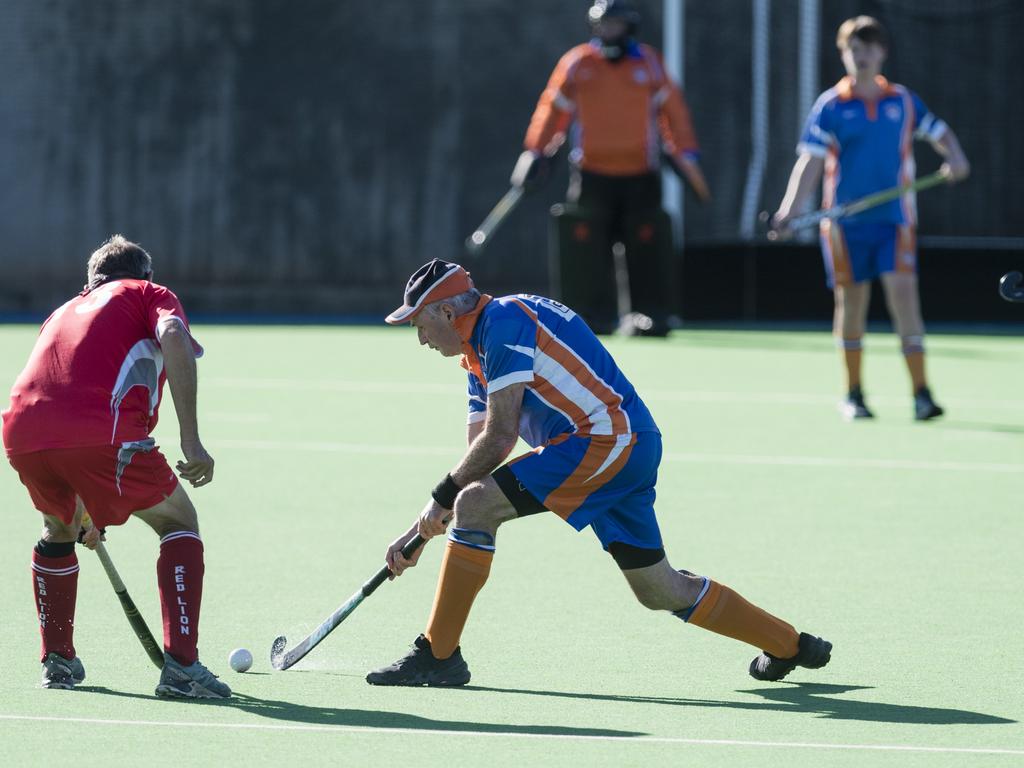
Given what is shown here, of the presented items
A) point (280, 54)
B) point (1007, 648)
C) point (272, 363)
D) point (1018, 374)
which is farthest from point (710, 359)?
point (1007, 648)

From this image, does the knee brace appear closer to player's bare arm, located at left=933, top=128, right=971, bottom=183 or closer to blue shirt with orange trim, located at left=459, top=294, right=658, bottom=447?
blue shirt with orange trim, located at left=459, top=294, right=658, bottom=447

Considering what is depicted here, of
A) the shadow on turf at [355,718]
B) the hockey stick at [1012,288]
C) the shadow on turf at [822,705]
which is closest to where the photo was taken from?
the shadow on turf at [355,718]

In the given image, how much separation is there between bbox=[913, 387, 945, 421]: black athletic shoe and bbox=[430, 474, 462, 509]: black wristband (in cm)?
597

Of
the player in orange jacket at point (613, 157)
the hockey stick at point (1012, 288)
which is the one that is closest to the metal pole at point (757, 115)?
the player in orange jacket at point (613, 157)

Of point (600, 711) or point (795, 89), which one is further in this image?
point (795, 89)

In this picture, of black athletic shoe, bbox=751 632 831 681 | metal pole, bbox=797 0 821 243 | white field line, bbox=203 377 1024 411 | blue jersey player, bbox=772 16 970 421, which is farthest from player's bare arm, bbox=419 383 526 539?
metal pole, bbox=797 0 821 243

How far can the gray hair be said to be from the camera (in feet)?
17.6

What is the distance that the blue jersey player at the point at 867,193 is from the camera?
430 inches

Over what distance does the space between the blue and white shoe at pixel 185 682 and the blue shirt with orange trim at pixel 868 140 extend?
21.7ft

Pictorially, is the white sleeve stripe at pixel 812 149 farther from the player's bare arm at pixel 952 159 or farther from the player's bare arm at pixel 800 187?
the player's bare arm at pixel 952 159

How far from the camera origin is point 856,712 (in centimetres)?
516

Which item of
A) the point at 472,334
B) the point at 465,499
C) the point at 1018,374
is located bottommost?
the point at 1018,374

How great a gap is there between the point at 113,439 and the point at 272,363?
897 centimetres

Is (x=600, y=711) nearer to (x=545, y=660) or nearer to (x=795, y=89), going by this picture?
(x=545, y=660)
